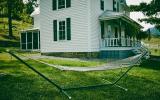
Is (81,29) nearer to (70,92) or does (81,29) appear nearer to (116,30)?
(116,30)

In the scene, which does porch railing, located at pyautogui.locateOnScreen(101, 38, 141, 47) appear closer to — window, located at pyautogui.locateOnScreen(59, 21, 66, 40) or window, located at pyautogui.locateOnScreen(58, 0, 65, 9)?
window, located at pyautogui.locateOnScreen(59, 21, 66, 40)

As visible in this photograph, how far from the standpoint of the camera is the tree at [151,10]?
2473 cm

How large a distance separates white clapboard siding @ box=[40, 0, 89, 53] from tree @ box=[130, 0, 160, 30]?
469 centimetres

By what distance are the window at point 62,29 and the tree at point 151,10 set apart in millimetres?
6082

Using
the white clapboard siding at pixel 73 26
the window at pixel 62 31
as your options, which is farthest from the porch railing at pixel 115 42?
the window at pixel 62 31

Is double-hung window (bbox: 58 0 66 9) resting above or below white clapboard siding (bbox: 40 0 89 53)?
above

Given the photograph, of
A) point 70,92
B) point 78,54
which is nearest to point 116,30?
point 78,54

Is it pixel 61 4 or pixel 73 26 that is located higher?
pixel 61 4

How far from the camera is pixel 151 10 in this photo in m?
25.2

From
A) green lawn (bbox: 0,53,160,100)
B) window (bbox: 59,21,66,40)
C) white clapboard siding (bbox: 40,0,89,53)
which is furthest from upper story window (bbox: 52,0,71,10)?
green lawn (bbox: 0,53,160,100)

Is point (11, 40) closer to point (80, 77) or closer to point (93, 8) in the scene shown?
point (93, 8)

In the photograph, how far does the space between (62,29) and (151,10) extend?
814 centimetres

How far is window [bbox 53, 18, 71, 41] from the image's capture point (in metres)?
26.8

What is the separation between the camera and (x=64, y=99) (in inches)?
323
